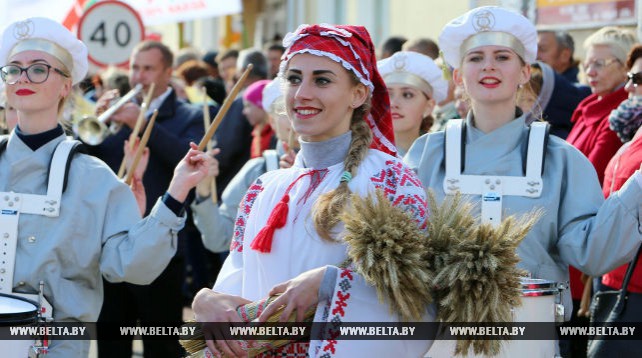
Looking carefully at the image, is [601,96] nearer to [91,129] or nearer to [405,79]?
[405,79]

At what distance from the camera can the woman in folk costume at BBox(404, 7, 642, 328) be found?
4902 millimetres

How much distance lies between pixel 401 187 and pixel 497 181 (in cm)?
118

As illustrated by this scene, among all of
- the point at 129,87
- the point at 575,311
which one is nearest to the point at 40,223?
the point at 575,311

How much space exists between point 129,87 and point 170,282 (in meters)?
2.50

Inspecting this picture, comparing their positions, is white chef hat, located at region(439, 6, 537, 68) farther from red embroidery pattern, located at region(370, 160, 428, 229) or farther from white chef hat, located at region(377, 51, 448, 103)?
white chef hat, located at region(377, 51, 448, 103)

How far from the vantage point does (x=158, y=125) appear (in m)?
8.18

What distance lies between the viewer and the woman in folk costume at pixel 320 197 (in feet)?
13.0

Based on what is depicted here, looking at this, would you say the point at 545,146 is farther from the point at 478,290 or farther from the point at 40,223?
the point at 40,223

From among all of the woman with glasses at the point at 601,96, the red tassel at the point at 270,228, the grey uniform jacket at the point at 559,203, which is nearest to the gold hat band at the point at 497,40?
the grey uniform jacket at the point at 559,203

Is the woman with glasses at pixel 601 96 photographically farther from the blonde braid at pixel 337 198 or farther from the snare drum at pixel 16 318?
the snare drum at pixel 16 318

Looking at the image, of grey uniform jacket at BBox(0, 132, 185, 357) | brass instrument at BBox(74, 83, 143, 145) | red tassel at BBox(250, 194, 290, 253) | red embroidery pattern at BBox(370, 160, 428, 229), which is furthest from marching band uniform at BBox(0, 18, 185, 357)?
brass instrument at BBox(74, 83, 143, 145)

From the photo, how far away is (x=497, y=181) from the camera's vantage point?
17.2 ft

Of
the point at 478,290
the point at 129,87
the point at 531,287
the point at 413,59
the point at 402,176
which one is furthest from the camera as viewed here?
the point at 129,87

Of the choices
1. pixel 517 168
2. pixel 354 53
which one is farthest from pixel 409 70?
pixel 354 53
